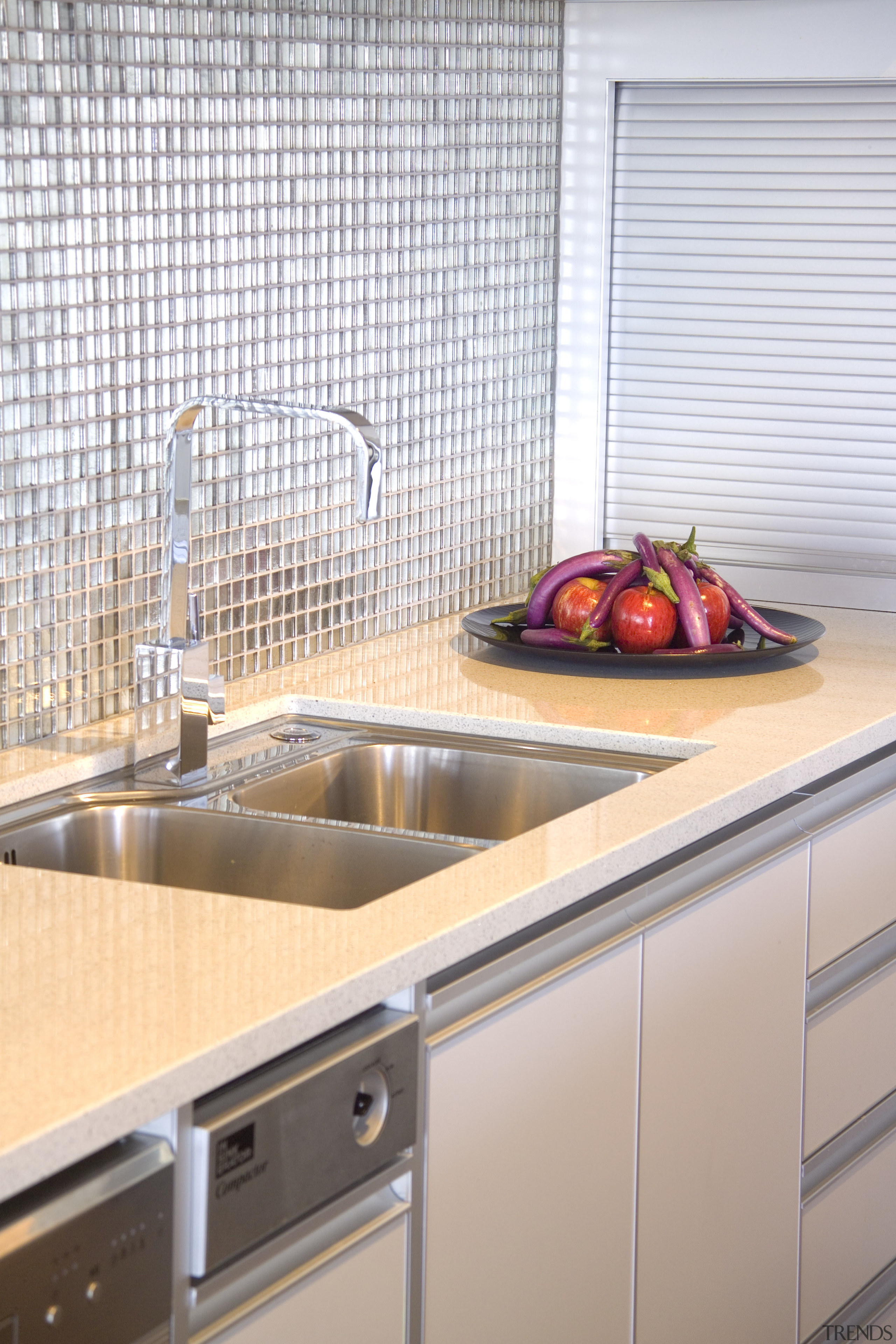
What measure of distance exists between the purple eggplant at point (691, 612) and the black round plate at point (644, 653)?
33 mm

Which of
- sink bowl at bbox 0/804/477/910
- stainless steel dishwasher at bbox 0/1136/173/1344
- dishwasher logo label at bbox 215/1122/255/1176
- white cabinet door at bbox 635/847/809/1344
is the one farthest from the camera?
white cabinet door at bbox 635/847/809/1344

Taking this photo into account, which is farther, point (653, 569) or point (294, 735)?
point (653, 569)

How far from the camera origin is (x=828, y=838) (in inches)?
75.7

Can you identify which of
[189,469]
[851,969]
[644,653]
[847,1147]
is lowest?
[847,1147]

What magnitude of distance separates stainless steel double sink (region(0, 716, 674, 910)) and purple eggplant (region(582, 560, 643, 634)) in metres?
0.33

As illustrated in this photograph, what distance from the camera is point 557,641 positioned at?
7.25ft

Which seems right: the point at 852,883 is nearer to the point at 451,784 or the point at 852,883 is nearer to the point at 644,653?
the point at 644,653

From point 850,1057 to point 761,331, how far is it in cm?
115

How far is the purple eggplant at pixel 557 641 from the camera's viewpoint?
219 centimetres

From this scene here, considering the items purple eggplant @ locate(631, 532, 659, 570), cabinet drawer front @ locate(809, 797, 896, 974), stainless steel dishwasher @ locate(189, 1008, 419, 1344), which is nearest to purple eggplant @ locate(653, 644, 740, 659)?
purple eggplant @ locate(631, 532, 659, 570)

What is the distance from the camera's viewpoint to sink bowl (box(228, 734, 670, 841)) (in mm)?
1819

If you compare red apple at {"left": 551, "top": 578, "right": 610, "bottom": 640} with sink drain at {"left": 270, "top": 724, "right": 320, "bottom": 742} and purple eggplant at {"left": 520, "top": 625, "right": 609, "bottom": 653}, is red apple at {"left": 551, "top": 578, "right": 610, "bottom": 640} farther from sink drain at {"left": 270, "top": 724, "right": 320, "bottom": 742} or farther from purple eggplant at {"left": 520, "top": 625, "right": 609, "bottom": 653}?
sink drain at {"left": 270, "top": 724, "right": 320, "bottom": 742}

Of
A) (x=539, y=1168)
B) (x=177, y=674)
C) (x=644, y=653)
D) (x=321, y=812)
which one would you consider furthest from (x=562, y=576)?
(x=539, y=1168)

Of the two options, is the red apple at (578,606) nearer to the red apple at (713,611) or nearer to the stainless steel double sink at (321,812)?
the red apple at (713,611)
